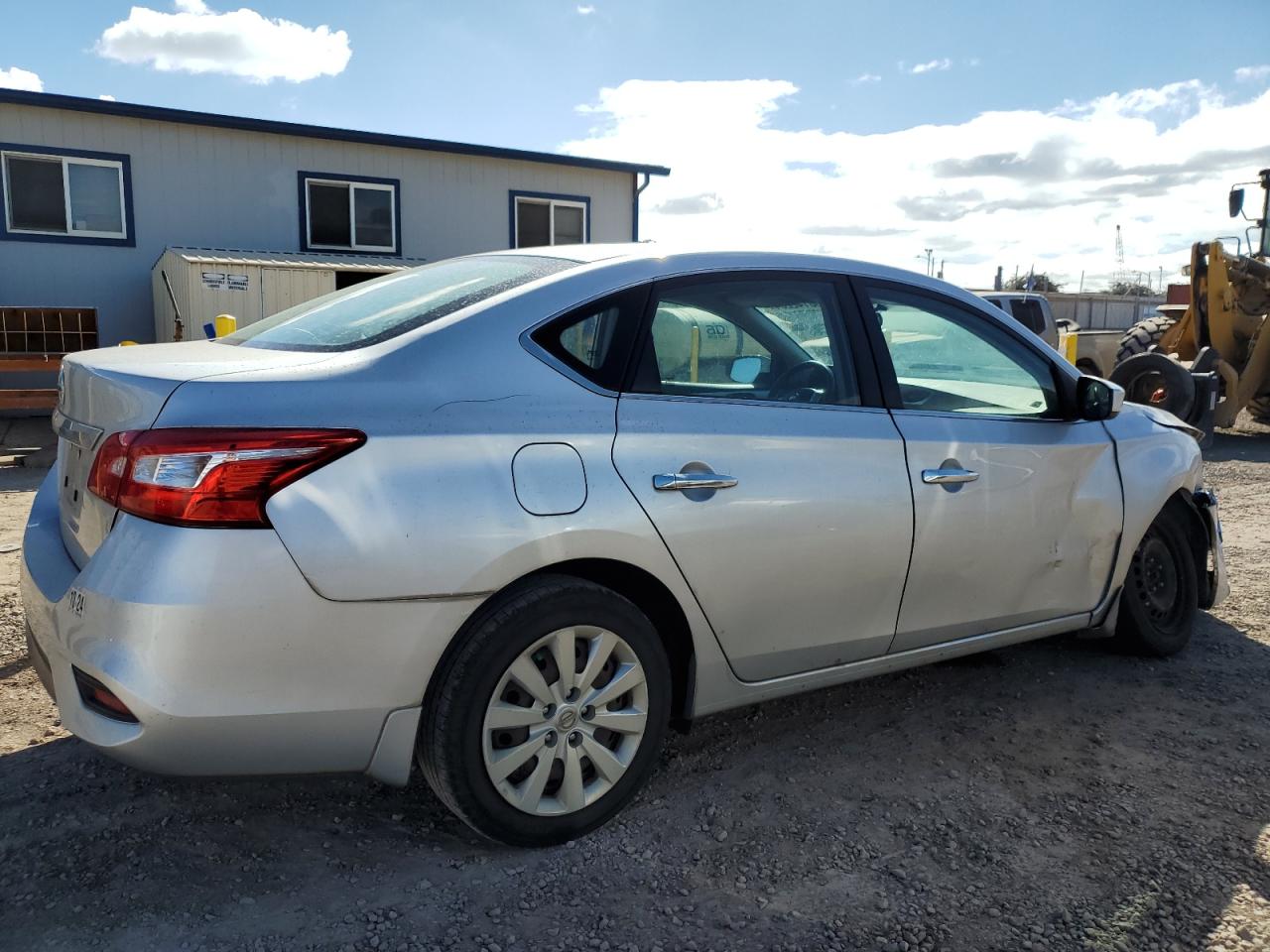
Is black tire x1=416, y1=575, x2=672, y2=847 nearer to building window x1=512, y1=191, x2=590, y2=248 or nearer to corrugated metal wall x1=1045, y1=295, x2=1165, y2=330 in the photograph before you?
building window x1=512, y1=191, x2=590, y2=248

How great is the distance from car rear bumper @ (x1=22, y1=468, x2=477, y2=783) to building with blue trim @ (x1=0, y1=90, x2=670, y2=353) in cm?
1299

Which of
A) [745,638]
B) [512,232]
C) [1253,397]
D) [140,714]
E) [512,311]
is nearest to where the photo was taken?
[140,714]

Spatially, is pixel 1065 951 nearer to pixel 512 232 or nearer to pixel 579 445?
pixel 579 445

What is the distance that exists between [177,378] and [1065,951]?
246 centimetres

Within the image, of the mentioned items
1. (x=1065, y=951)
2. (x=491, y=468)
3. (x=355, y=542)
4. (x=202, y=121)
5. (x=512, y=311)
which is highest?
(x=202, y=121)

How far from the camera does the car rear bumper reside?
2207mm

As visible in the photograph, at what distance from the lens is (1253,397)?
1292 centimetres

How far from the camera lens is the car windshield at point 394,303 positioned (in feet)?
9.04

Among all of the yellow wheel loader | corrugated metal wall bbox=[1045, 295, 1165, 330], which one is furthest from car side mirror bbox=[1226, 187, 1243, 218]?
corrugated metal wall bbox=[1045, 295, 1165, 330]

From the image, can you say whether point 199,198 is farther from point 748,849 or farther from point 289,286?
point 748,849

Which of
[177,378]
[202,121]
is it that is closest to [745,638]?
[177,378]

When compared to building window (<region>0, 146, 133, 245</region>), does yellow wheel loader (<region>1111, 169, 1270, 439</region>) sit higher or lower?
lower

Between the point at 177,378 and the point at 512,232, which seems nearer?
the point at 177,378

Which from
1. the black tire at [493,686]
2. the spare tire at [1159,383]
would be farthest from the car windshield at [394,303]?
the spare tire at [1159,383]
